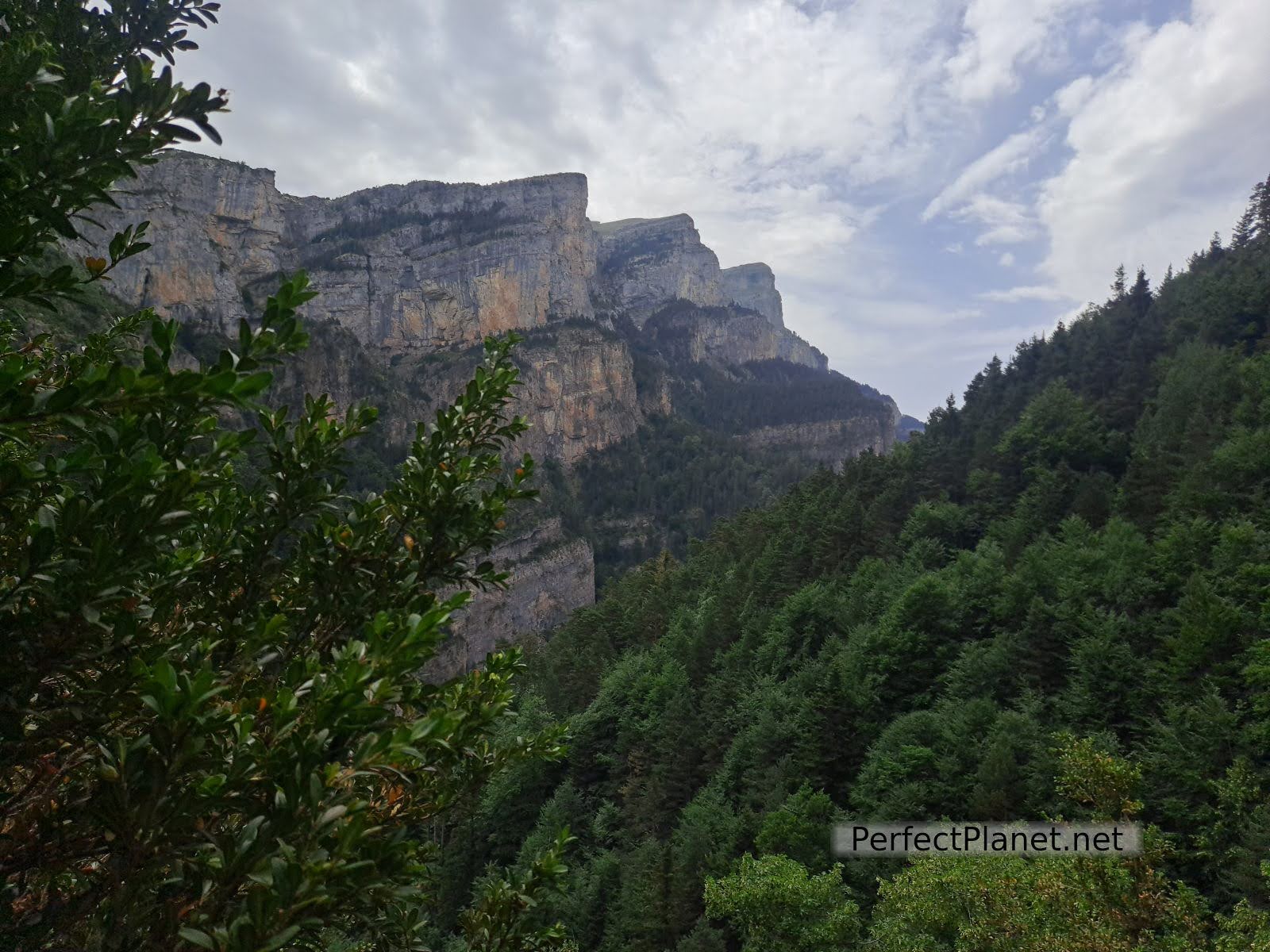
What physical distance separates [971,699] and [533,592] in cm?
7514

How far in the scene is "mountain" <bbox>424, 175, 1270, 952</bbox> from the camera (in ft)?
42.2

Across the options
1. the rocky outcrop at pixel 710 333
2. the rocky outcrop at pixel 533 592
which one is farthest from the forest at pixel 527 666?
the rocky outcrop at pixel 710 333

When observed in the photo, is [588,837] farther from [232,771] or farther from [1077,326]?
[1077,326]

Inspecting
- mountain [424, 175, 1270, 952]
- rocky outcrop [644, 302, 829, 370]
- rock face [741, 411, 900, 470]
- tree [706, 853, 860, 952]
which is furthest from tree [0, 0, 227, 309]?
rocky outcrop [644, 302, 829, 370]

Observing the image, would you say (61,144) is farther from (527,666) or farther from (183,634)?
(527,666)

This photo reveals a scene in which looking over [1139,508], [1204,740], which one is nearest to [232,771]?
[1204,740]

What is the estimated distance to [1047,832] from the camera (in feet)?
44.5

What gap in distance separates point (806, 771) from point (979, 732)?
563 centimetres

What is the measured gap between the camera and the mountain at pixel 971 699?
12.9m

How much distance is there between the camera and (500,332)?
98562mm

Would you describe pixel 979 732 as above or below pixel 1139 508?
below

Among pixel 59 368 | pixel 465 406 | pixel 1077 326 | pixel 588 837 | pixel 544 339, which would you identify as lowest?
pixel 588 837

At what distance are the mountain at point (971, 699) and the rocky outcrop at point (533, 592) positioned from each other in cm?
4164

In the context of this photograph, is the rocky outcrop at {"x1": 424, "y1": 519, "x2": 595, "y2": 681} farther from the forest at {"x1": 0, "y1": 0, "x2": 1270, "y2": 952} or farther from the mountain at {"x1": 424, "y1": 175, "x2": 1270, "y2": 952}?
the forest at {"x1": 0, "y1": 0, "x2": 1270, "y2": 952}
